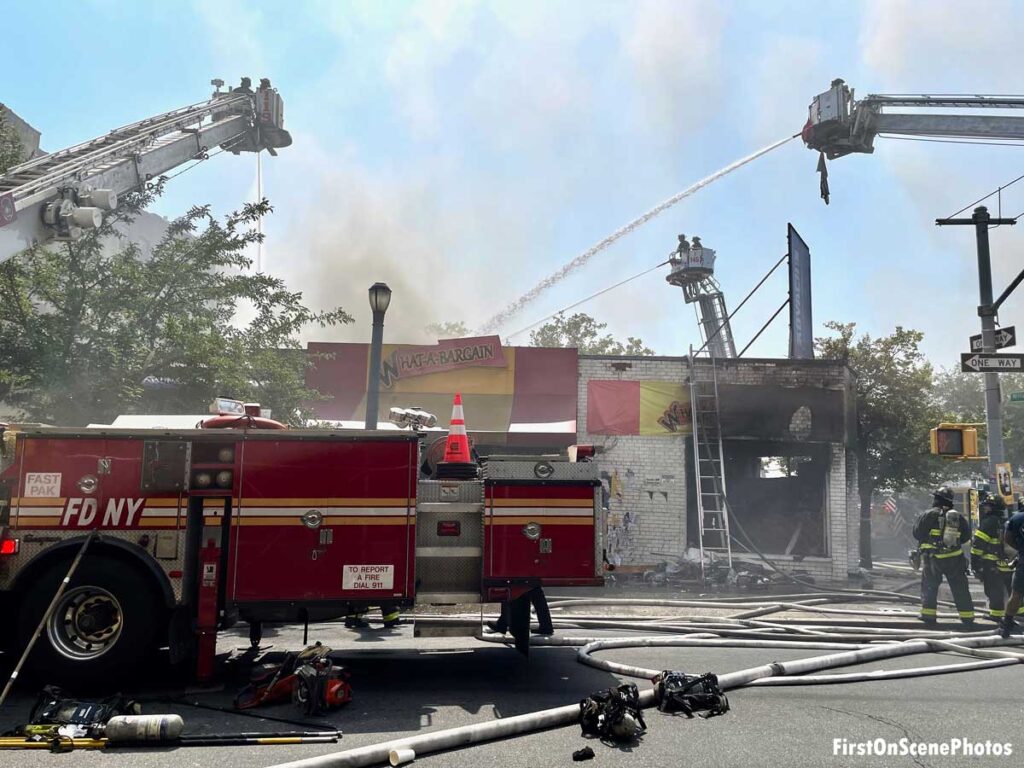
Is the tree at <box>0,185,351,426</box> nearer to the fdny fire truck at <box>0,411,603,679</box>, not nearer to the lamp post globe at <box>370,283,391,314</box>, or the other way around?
the lamp post globe at <box>370,283,391,314</box>

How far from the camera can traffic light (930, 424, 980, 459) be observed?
10.9m

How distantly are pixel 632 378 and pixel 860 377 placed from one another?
8.96 meters

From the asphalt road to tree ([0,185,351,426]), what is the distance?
21.6ft

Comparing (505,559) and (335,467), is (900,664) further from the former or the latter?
(335,467)

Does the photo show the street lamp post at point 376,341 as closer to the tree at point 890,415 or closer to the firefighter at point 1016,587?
the firefighter at point 1016,587

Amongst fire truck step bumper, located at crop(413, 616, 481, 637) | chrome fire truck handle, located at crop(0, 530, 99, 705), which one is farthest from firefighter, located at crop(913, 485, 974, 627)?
chrome fire truck handle, located at crop(0, 530, 99, 705)

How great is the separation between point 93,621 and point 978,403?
62.2 m

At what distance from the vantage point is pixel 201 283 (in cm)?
1359

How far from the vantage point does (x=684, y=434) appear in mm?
16547

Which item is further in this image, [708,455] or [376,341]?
[708,455]

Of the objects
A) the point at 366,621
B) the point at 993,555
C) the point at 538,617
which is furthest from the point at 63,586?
the point at 993,555

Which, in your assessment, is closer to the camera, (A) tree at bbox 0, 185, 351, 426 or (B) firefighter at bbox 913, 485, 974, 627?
(B) firefighter at bbox 913, 485, 974, 627

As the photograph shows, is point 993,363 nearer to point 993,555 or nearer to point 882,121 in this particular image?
point 993,555

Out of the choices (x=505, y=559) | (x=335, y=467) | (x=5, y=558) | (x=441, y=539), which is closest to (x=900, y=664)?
(x=505, y=559)
